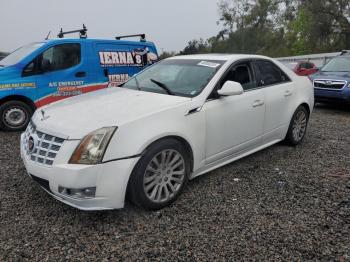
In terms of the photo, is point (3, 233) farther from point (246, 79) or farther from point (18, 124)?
point (18, 124)

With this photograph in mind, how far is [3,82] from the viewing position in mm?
6262

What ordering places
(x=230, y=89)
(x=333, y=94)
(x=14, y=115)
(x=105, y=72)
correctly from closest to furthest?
(x=230, y=89)
(x=14, y=115)
(x=105, y=72)
(x=333, y=94)

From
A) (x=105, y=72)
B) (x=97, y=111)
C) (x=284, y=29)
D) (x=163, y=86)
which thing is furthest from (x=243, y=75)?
(x=284, y=29)

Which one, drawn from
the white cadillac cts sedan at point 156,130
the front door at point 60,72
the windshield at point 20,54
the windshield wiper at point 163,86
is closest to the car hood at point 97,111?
the white cadillac cts sedan at point 156,130

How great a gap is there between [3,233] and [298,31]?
42.8 m

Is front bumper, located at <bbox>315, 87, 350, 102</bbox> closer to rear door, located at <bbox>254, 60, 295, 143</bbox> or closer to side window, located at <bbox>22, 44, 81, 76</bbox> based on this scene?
rear door, located at <bbox>254, 60, 295, 143</bbox>

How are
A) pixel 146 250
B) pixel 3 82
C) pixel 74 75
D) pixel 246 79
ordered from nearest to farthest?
pixel 146 250
pixel 246 79
pixel 3 82
pixel 74 75

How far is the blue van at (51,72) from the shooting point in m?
6.41

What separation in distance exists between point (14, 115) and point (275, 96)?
4825 mm

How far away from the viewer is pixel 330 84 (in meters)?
9.21

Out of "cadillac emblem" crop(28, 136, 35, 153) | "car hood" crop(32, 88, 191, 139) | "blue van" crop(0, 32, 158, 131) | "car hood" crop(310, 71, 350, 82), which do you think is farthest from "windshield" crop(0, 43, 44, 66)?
"car hood" crop(310, 71, 350, 82)

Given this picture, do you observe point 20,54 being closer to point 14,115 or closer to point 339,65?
point 14,115

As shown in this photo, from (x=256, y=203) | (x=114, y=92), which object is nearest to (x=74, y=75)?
(x=114, y=92)

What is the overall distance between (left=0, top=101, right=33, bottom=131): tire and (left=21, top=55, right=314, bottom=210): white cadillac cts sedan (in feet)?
9.62
